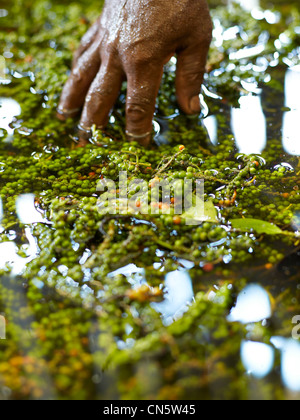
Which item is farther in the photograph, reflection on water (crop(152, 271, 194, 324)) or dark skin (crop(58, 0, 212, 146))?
dark skin (crop(58, 0, 212, 146))

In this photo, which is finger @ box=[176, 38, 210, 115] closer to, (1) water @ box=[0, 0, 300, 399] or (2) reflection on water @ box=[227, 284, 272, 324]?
(1) water @ box=[0, 0, 300, 399]

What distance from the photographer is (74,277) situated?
136 cm

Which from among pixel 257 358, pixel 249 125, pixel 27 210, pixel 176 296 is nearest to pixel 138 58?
pixel 249 125

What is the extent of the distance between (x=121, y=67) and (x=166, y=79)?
1.54 feet

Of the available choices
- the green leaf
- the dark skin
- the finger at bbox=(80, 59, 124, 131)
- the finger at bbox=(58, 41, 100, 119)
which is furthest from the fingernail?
the green leaf

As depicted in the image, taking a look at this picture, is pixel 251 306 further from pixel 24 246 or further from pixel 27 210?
pixel 27 210

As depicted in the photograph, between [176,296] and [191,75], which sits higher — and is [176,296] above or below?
below

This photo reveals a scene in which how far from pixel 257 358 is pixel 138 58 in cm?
134

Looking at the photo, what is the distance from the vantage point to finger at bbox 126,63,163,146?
1.84 meters

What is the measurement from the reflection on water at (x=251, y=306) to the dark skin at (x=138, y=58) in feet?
3.23

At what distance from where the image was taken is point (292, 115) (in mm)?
2152

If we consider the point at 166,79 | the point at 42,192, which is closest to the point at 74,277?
the point at 42,192

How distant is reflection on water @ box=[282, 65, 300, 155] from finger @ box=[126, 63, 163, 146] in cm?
70

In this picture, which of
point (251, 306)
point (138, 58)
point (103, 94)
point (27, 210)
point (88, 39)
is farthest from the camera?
point (88, 39)
